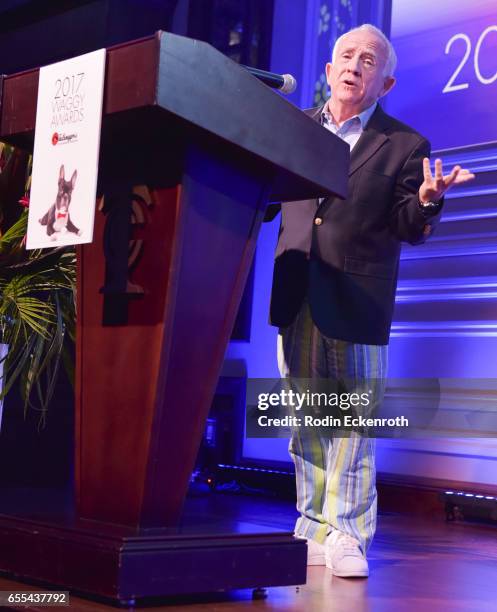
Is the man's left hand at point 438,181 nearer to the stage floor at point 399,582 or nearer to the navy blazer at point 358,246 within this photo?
the navy blazer at point 358,246

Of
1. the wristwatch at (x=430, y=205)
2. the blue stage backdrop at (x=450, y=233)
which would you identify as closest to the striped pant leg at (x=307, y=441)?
the wristwatch at (x=430, y=205)

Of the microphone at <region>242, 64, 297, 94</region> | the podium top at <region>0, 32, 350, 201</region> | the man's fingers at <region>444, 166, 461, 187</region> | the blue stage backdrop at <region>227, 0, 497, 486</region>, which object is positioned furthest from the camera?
the blue stage backdrop at <region>227, 0, 497, 486</region>

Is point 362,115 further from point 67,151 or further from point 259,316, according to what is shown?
point 259,316

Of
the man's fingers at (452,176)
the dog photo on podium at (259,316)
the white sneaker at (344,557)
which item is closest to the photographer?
the dog photo on podium at (259,316)

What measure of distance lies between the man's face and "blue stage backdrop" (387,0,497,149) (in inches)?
43.1

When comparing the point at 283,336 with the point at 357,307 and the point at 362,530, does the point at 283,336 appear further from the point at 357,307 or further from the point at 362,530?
the point at 362,530

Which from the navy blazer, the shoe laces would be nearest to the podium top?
the navy blazer

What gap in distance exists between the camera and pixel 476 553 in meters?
2.34

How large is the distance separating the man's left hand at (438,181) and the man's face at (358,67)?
356 millimetres

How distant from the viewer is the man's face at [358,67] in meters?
1.99

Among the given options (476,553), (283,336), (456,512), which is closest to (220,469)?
(456,512)

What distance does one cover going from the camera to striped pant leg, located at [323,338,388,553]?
1930 mm

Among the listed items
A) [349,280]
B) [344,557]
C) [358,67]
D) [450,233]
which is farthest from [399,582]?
[450,233]

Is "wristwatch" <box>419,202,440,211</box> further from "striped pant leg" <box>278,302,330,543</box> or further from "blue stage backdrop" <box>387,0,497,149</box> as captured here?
"blue stage backdrop" <box>387,0,497,149</box>
